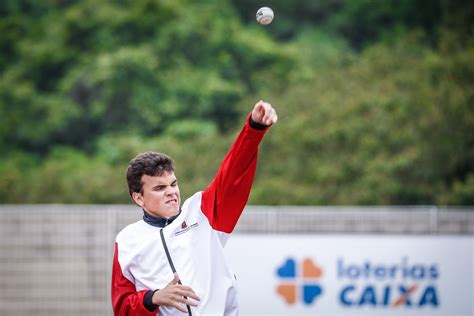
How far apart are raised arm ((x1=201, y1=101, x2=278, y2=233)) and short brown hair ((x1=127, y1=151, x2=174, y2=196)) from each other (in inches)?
9.4

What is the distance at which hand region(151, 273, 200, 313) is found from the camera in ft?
12.1

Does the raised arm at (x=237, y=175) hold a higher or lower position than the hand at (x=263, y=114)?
lower

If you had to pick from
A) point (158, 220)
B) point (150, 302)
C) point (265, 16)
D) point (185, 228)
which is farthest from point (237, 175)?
point (265, 16)

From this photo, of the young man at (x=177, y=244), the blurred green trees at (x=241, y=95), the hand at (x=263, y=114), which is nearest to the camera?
the hand at (x=263, y=114)

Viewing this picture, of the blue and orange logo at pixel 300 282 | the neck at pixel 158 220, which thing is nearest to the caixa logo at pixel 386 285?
the blue and orange logo at pixel 300 282

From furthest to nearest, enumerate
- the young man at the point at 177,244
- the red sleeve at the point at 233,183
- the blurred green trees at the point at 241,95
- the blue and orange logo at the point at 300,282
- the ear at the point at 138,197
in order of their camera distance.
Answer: the blurred green trees at the point at 241,95, the blue and orange logo at the point at 300,282, the ear at the point at 138,197, the young man at the point at 177,244, the red sleeve at the point at 233,183

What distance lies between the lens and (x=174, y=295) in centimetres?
369

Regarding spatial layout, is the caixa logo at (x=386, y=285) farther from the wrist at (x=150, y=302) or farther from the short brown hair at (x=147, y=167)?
the wrist at (x=150, y=302)

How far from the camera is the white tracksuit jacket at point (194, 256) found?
12.5ft

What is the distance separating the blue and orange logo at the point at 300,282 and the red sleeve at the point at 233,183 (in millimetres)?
7791

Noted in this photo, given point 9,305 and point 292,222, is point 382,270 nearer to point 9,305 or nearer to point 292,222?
point 292,222

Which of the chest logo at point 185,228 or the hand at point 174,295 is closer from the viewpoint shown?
the hand at point 174,295

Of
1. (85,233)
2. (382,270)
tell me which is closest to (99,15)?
(85,233)

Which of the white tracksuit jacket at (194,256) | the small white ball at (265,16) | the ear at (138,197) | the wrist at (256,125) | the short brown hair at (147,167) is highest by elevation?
the small white ball at (265,16)
